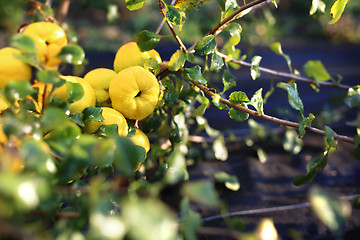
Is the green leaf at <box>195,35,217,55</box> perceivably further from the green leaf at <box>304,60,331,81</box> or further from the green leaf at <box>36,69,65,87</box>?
the green leaf at <box>304,60,331,81</box>

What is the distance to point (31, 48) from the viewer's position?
38 cm

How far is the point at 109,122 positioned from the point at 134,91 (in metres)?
0.07

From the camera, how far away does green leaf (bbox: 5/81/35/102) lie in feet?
1.30

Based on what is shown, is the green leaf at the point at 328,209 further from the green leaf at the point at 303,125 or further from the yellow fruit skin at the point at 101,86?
the yellow fruit skin at the point at 101,86

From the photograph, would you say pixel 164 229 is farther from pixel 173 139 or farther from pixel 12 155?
pixel 173 139

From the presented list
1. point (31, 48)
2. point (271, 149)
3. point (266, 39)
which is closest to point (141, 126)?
point (31, 48)

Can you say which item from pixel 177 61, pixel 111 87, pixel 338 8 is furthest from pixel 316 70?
pixel 111 87

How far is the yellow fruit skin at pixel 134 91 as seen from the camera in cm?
59

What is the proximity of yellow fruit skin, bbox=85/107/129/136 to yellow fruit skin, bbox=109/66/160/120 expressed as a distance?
2cm

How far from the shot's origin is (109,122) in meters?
0.58

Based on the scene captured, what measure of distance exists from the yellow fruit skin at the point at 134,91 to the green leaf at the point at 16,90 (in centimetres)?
19

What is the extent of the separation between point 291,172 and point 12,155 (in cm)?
91

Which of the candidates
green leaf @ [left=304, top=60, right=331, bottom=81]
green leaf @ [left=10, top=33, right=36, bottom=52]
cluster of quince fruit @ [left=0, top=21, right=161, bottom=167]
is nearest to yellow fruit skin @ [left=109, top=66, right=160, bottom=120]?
cluster of quince fruit @ [left=0, top=21, right=161, bottom=167]

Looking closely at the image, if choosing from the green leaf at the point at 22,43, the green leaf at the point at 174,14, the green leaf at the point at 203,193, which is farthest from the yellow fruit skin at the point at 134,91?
the green leaf at the point at 203,193
